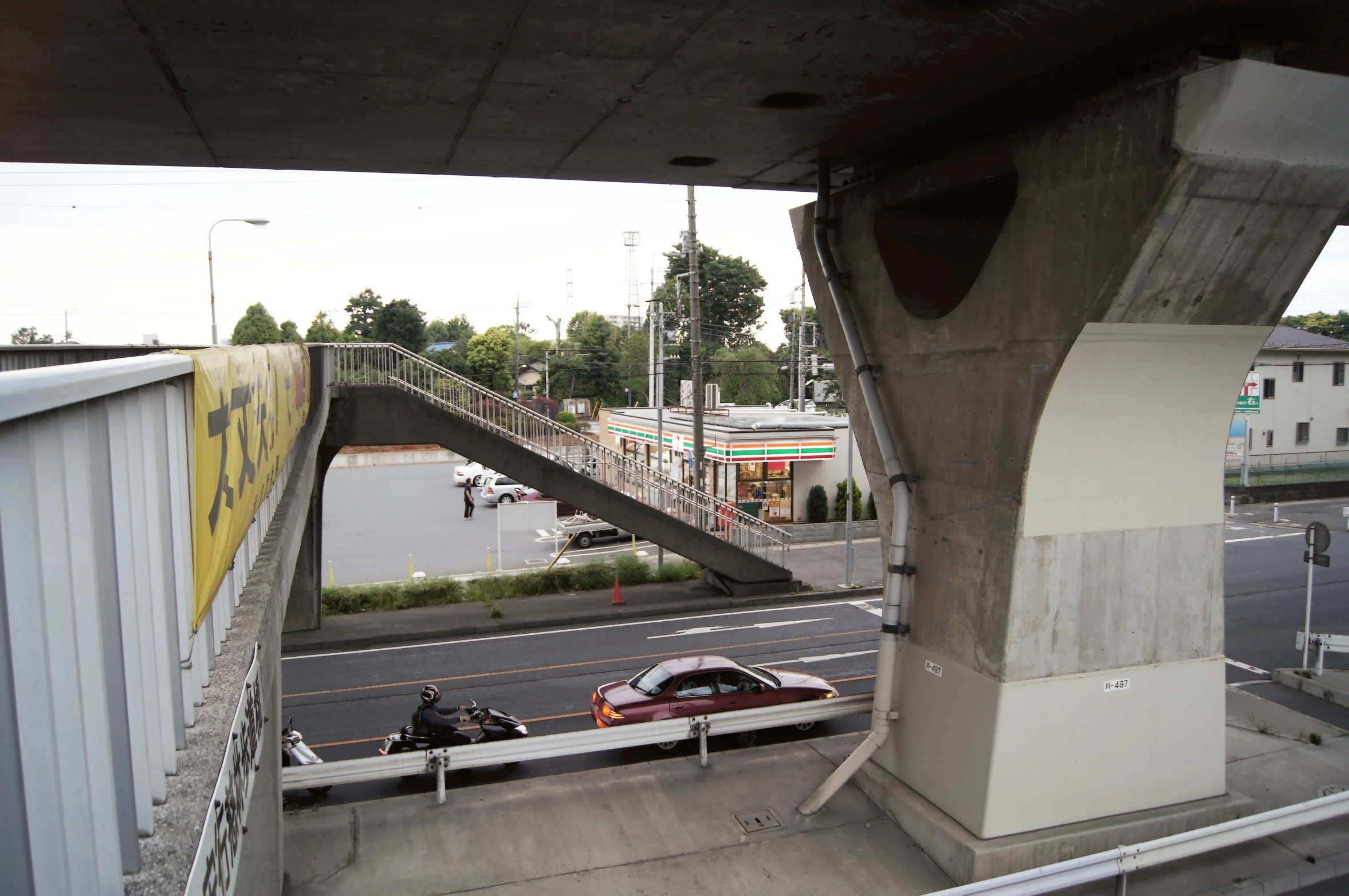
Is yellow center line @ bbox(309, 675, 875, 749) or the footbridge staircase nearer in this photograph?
yellow center line @ bbox(309, 675, 875, 749)

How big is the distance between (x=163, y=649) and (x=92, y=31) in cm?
528

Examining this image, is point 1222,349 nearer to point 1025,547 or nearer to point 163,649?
point 1025,547

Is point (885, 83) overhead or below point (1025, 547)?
overhead

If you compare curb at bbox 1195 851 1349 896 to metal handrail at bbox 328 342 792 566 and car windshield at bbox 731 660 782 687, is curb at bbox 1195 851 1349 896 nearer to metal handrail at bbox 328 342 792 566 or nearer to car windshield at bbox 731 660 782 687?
car windshield at bbox 731 660 782 687

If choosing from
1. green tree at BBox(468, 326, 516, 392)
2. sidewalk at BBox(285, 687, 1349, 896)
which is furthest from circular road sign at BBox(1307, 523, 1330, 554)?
green tree at BBox(468, 326, 516, 392)

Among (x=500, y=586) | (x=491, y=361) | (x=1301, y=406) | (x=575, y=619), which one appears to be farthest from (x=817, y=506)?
(x=491, y=361)

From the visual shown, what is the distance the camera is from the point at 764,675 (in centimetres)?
A: 1276

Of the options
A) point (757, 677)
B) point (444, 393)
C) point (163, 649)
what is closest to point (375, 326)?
point (444, 393)

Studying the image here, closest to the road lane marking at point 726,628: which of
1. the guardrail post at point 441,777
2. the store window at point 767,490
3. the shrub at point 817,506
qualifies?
the guardrail post at point 441,777

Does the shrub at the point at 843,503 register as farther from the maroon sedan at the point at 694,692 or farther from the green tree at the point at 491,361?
the green tree at the point at 491,361

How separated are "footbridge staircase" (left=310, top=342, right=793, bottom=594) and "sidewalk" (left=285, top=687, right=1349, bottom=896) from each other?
919cm

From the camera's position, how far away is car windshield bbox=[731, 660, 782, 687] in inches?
490

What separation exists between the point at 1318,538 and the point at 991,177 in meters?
9.50

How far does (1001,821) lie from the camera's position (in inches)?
314
